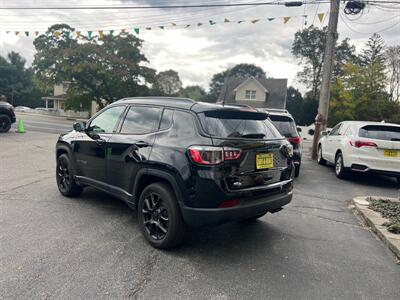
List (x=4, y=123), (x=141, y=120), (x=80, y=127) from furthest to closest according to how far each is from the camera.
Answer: (x=4, y=123) < (x=80, y=127) < (x=141, y=120)

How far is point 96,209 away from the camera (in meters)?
5.01

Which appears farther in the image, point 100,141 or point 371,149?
point 371,149

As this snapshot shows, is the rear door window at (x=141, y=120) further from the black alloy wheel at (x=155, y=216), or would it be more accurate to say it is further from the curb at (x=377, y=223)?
the curb at (x=377, y=223)

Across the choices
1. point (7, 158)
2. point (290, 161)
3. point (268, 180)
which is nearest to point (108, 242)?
point (268, 180)

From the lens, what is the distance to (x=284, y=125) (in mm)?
7707

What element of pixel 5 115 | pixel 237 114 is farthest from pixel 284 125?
pixel 5 115

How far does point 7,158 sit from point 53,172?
242 centimetres

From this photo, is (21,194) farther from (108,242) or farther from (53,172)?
(108,242)

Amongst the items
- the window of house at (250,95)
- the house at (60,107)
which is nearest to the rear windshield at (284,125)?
the window of house at (250,95)

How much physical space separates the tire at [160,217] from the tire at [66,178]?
2015 mm

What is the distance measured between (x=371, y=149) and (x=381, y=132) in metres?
0.55

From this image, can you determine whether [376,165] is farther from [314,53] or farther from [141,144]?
[314,53]

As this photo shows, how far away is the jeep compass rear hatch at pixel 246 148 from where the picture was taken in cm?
334

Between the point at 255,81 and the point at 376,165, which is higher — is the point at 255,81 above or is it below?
above
